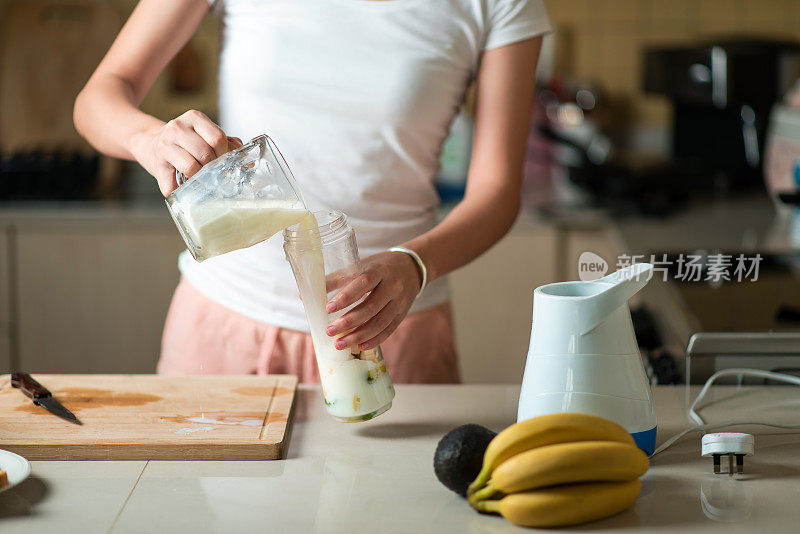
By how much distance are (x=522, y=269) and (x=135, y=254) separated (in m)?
0.93

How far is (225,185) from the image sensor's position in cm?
81

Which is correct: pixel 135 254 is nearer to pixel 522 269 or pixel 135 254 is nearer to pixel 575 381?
pixel 522 269

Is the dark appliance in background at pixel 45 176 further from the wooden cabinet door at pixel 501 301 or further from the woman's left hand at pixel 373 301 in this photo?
the woman's left hand at pixel 373 301

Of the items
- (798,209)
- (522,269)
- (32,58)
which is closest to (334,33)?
(522,269)

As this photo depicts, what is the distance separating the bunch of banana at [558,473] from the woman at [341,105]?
0.40 metres

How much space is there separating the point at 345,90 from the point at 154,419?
48 centimetres

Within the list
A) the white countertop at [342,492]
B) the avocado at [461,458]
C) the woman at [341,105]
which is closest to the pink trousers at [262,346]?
the woman at [341,105]

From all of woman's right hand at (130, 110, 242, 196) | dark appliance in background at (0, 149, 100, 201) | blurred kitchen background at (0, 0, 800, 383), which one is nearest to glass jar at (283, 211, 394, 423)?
woman's right hand at (130, 110, 242, 196)

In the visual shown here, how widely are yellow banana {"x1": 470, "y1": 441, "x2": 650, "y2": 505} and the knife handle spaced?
50 cm

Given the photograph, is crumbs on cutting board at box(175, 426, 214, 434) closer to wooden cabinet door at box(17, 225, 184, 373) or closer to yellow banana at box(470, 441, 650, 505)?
yellow banana at box(470, 441, 650, 505)

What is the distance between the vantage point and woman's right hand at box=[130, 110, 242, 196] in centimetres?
86

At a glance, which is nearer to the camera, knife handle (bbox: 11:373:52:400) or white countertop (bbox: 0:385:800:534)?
white countertop (bbox: 0:385:800:534)

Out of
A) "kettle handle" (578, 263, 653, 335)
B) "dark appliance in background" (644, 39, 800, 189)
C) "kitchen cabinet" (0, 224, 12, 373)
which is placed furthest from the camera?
"kitchen cabinet" (0, 224, 12, 373)

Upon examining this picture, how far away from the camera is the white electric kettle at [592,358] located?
0.83 meters
